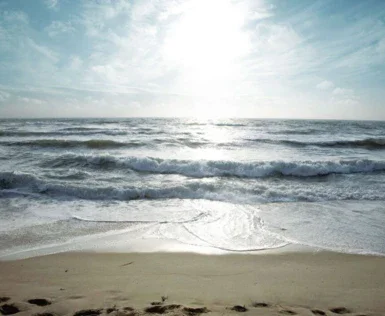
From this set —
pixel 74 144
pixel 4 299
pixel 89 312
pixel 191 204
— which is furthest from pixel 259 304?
pixel 74 144

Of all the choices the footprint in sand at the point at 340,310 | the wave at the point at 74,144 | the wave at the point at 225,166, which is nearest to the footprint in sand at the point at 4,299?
the footprint in sand at the point at 340,310

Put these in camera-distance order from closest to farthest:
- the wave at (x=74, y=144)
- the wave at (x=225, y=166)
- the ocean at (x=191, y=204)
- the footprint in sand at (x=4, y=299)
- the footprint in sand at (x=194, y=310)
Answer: the footprint in sand at (x=194, y=310) → the footprint in sand at (x=4, y=299) → the ocean at (x=191, y=204) → the wave at (x=225, y=166) → the wave at (x=74, y=144)

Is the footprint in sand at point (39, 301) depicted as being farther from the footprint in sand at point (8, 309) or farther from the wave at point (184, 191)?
the wave at point (184, 191)

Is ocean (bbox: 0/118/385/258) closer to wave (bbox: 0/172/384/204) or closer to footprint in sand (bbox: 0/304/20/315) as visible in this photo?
wave (bbox: 0/172/384/204)

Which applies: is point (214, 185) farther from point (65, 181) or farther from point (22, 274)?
point (22, 274)

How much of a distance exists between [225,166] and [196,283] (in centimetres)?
861

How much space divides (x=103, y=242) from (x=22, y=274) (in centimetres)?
140

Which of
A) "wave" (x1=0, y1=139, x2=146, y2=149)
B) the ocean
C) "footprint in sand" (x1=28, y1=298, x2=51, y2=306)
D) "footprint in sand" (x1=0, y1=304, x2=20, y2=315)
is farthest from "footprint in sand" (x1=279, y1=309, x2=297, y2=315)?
"wave" (x1=0, y1=139, x2=146, y2=149)

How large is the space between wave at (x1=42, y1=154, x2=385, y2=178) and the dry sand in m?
6.96

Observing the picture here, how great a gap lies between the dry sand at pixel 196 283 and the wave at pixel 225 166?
22.8 feet

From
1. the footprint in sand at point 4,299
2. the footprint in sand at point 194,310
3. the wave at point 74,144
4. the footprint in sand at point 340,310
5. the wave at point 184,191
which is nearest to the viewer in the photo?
the footprint in sand at point 194,310

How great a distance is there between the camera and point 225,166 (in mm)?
11898

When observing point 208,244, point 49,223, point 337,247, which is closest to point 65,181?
point 49,223

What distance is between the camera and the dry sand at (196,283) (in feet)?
9.51
